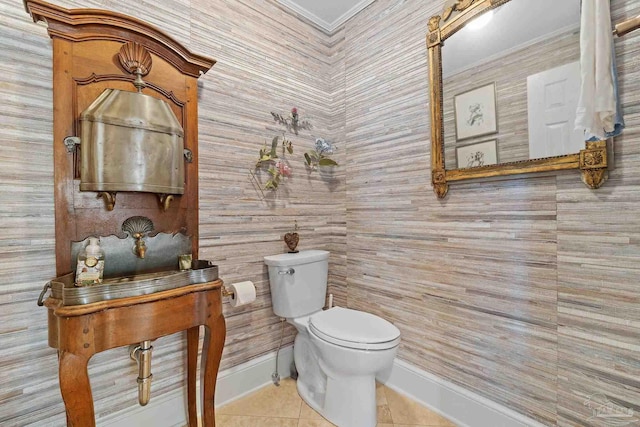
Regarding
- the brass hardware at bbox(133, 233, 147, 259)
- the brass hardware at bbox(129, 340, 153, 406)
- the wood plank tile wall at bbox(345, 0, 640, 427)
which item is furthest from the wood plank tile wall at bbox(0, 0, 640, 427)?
the brass hardware at bbox(133, 233, 147, 259)

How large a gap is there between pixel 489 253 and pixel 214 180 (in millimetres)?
1473

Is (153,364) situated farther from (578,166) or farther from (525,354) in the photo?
(578,166)

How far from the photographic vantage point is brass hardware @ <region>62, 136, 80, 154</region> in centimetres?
110

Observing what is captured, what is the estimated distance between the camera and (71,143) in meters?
1.11

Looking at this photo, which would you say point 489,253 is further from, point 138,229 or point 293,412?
point 138,229

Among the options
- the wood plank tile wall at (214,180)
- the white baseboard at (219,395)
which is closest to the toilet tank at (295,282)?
the wood plank tile wall at (214,180)

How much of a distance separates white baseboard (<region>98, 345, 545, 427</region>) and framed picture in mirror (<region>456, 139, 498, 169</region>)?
1.16 m

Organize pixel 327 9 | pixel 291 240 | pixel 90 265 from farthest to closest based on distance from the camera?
1. pixel 327 9
2. pixel 291 240
3. pixel 90 265

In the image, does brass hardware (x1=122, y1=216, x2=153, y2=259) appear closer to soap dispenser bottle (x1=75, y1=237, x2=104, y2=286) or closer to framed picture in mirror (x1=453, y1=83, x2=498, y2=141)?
soap dispenser bottle (x1=75, y1=237, x2=104, y2=286)

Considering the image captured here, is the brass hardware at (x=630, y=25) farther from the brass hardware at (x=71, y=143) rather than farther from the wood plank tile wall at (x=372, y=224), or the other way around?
the brass hardware at (x=71, y=143)

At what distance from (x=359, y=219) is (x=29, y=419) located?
71.8 inches

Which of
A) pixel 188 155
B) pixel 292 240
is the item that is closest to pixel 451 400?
pixel 292 240

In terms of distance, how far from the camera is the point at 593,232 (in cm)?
109

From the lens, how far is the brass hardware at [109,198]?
1.15m
